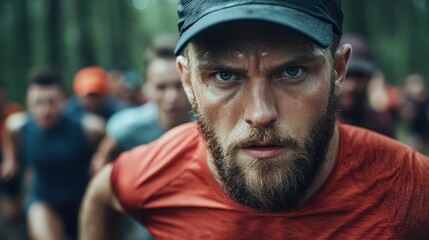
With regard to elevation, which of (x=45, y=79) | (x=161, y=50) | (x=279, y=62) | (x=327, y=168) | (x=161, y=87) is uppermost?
(x=45, y=79)

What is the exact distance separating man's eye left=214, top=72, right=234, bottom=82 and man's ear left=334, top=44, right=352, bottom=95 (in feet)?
1.40

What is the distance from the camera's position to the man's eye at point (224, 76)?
2098 mm

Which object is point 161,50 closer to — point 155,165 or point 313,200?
point 155,165

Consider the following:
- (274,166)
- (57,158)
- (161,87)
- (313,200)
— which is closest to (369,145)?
(313,200)

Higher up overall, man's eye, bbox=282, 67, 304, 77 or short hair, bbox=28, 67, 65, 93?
short hair, bbox=28, 67, 65, 93

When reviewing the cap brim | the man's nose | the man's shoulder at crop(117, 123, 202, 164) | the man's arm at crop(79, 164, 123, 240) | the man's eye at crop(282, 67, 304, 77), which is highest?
the cap brim

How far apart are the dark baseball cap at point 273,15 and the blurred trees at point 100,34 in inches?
626

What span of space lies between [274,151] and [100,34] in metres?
28.0

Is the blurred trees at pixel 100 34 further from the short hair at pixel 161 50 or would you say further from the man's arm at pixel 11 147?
the short hair at pixel 161 50

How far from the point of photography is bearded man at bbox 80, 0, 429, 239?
6.58 ft

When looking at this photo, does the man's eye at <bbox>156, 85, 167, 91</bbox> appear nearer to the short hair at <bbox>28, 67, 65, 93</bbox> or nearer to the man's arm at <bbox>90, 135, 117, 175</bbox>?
the man's arm at <bbox>90, 135, 117, 175</bbox>

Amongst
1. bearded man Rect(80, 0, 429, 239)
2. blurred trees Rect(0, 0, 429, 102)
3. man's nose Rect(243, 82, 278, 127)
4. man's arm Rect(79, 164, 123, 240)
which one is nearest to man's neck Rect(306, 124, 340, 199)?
bearded man Rect(80, 0, 429, 239)

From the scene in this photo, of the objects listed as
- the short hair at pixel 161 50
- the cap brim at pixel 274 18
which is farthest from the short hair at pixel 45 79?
the cap brim at pixel 274 18

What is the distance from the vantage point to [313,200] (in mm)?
2230
